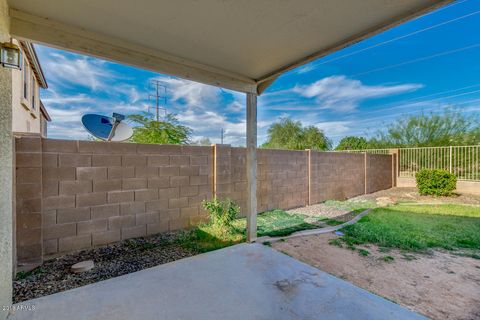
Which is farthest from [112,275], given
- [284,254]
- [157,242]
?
[284,254]

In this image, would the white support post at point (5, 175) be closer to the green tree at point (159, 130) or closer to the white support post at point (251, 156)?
the white support post at point (251, 156)

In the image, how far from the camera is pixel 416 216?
218 inches

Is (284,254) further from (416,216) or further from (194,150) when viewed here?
(416,216)

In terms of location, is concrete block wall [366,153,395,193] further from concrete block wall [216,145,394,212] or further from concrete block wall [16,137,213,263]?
concrete block wall [16,137,213,263]

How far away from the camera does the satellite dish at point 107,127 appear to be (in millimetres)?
3895

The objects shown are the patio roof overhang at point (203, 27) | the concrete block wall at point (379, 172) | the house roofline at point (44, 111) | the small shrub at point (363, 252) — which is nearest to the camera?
the patio roof overhang at point (203, 27)

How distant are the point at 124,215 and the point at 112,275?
1.15m

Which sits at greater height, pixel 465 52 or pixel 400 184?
pixel 465 52

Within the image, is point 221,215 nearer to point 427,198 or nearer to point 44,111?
point 427,198

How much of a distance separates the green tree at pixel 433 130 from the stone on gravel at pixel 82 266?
1715 cm

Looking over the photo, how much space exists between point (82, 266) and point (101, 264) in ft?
0.70

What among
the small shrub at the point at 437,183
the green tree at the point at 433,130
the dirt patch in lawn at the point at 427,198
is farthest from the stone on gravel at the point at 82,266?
the green tree at the point at 433,130

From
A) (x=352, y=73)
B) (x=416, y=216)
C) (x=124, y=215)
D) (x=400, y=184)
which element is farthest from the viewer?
(x=352, y=73)

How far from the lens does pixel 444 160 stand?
382 inches
